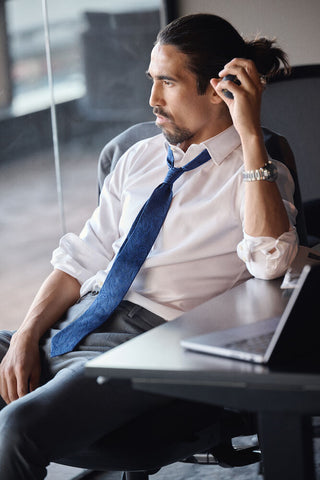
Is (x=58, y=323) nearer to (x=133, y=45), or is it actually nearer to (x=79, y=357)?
(x=79, y=357)

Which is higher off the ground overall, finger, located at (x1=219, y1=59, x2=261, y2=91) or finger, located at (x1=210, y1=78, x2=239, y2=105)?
finger, located at (x1=219, y1=59, x2=261, y2=91)

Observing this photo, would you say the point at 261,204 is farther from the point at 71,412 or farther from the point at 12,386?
the point at 12,386

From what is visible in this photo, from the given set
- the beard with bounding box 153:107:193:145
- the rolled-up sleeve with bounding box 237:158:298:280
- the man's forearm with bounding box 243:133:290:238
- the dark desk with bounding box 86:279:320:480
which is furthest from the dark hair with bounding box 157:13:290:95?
the dark desk with bounding box 86:279:320:480

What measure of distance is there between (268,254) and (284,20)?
2117 millimetres

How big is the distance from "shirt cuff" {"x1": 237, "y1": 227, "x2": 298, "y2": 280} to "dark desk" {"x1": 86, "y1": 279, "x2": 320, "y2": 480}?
43 cm

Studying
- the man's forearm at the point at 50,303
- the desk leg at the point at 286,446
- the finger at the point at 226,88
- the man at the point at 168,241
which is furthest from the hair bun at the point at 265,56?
the desk leg at the point at 286,446

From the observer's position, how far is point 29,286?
3.46m

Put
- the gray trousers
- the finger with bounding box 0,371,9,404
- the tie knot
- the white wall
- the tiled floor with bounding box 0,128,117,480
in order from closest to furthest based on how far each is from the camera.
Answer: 1. the gray trousers
2. the finger with bounding box 0,371,9,404
3. the tie knot
4. the tiled floor with bounding box 0,128,117,480
5. the white wall

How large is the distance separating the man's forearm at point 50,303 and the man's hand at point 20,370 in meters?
0.04

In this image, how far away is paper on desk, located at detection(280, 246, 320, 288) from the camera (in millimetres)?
1621

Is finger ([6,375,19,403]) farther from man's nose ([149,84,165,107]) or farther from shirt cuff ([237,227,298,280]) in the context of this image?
man's nose ([149,84,165,107])

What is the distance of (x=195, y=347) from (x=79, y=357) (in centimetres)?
63

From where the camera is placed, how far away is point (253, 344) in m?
1.25

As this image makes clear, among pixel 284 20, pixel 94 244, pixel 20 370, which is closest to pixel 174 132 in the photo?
pixel 94 244
